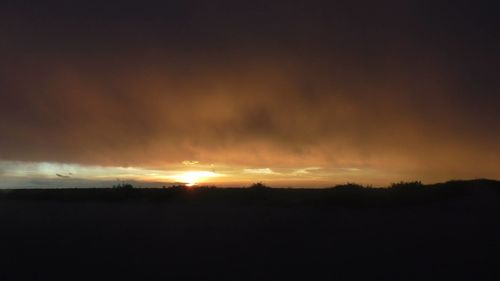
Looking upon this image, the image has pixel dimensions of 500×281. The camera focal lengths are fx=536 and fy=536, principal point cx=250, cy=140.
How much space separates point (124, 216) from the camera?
85.1ft

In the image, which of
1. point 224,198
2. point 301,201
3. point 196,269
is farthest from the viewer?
point 224,198

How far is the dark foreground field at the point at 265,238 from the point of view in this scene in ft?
47.4

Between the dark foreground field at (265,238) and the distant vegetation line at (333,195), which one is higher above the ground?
the distant vegetation line at (333,195)

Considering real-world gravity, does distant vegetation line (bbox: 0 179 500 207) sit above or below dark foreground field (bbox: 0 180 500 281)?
above

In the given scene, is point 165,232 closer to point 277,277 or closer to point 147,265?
point 147,265

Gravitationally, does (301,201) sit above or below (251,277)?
above

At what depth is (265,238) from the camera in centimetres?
1923

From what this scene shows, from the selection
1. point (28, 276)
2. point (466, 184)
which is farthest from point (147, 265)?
point (466, 184)

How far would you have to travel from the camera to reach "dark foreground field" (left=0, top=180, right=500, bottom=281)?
14.4m

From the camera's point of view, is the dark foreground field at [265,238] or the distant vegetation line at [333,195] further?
the distant vegetation line at [333,195]

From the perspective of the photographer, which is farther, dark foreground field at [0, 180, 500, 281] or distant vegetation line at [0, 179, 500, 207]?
distant vegetation line at [0, 179, 500, 207]

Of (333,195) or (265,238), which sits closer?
(265,238)

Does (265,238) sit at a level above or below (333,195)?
below

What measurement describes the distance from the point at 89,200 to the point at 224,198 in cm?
929
